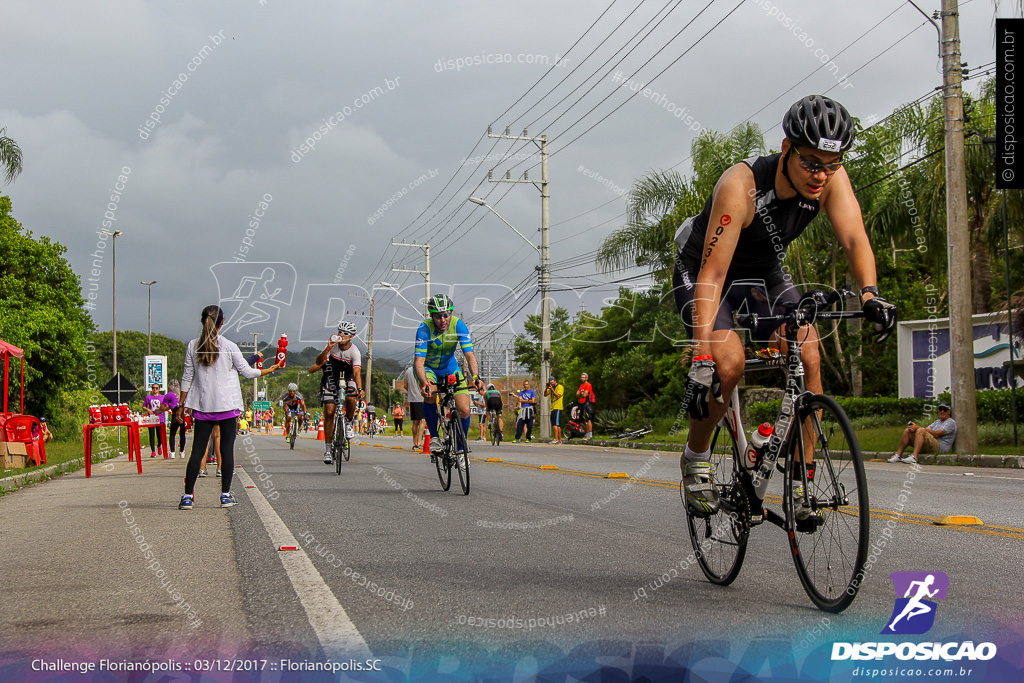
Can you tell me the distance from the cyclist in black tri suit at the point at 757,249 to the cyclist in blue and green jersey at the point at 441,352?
5689 mm

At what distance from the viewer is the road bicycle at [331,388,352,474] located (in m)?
13.8

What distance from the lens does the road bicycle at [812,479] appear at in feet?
12.8

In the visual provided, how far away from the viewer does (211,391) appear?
9.34m

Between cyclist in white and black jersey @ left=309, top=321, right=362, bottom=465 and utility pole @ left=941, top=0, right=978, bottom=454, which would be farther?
utility pole @ left=941, top=0, right=978, bottom=454

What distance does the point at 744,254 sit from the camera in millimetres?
4891

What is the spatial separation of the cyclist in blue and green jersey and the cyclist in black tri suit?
5.69 meters

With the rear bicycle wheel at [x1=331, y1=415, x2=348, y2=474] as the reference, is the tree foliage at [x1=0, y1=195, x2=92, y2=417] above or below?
above

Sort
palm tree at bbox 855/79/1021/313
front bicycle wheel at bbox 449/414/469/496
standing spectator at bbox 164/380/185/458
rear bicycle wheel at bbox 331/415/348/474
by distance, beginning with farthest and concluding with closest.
A: palm tree at bbox 855/79/1021/313 → standing spectator at bbox 164/380/185/458 → rear bicycle wheel at bbox 331/415/348/474 → front bicycle wheel at bbox 449/414/469/496

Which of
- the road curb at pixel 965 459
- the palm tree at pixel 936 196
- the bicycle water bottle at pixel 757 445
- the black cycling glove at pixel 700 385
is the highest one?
the palm tree at pixel 936 196

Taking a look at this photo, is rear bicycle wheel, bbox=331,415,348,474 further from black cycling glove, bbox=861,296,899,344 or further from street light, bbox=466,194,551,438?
street light, bbox=466,194,551,438

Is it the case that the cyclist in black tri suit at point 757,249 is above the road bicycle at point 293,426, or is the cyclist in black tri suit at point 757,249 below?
above

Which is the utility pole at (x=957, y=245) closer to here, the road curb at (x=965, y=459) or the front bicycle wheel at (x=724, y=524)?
the road curb at (x=965, y=459)

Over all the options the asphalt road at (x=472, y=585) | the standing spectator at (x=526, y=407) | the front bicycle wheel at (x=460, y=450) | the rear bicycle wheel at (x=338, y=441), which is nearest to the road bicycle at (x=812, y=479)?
the asphalt road at (x=472, y=585)

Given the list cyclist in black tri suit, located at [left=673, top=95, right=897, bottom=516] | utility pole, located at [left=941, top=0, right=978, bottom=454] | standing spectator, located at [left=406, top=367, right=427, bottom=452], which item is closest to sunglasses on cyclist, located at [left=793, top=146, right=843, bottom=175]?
cyclist in black tri suit, located at [left=673, top=95, right=897, bottom=516]
